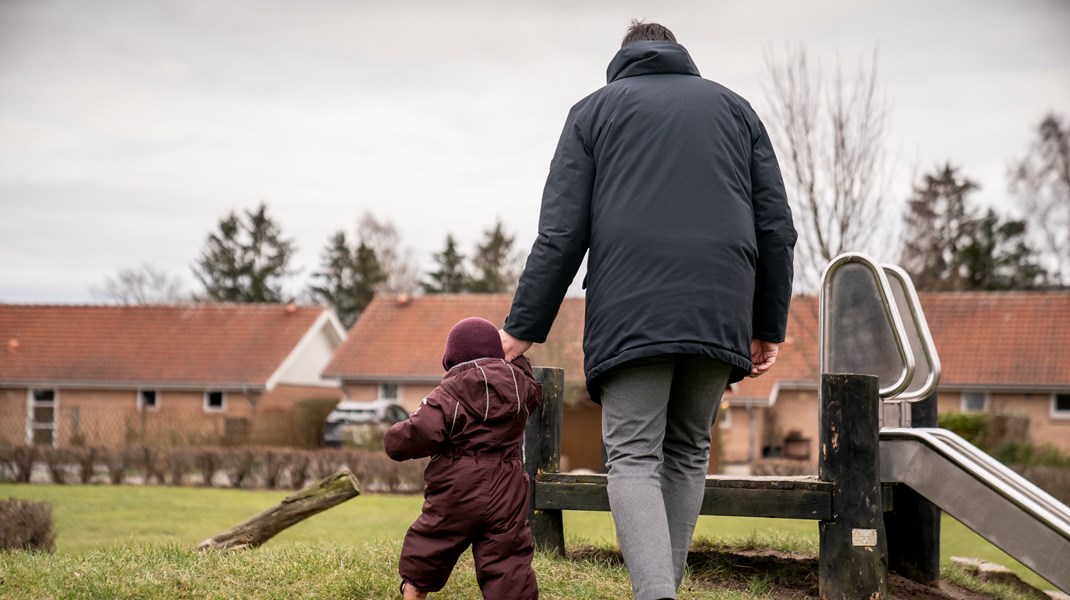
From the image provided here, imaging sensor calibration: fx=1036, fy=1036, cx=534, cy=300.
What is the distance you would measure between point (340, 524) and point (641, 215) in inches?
466

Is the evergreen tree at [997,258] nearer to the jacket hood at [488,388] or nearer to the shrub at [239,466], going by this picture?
the shrub at [239,466]

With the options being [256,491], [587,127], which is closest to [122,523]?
[256,491]

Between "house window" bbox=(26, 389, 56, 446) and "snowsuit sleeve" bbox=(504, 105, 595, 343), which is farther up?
"snowsuit sleeve" bbox=(504, 105, 595, 343)

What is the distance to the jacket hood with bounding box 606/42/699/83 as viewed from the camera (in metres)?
3.57

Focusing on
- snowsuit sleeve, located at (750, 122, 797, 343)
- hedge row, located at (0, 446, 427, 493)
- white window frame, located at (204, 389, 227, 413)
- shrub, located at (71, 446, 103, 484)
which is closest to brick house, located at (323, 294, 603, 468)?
white window frame, located at (204, 389, 227, 413)

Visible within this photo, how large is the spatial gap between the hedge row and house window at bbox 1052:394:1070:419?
66.7 feet

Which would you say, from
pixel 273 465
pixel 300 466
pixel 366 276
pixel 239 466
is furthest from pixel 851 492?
pixel 366 276

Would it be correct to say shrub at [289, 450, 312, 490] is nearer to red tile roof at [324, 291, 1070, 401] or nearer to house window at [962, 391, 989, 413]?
red tile roof at [324, 291, 1070, 401]

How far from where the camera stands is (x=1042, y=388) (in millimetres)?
30203

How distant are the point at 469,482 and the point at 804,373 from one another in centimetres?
3037

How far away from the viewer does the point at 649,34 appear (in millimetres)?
3707

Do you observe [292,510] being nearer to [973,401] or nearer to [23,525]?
[23,525]

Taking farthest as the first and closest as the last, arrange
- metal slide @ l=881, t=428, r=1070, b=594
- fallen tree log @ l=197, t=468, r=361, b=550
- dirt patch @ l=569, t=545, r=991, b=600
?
1. fallen tree log @ l=197, t=468, r=361, b=550
2. dirt patch @ l=569, t=545, r=991, b=600
3. metal slide @ l=881, t=428, r=1070, b=594

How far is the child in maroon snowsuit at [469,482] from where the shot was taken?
3693mm
